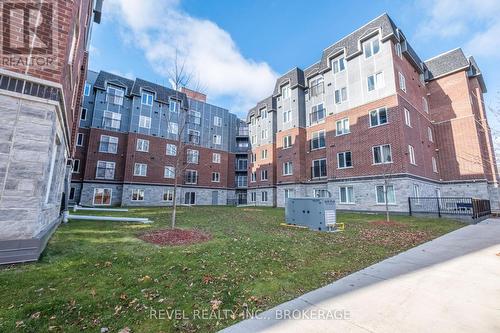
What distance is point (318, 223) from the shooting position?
39.1 feet

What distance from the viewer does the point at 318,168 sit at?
2784cm

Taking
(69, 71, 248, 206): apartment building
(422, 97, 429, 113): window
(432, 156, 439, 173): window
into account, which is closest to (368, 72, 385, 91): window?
(422, 97, 429, 113): window

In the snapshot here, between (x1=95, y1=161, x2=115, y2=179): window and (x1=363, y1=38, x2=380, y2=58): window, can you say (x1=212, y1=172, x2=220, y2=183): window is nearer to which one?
(x1=95, y1=161, x2=115, y2=179): window

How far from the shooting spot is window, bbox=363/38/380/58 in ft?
71.5

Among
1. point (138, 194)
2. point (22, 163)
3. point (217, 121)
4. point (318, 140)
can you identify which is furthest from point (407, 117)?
point (138, 194)

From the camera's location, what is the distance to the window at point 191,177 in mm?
36419

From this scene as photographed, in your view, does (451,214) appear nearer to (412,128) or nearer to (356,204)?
(356,204)

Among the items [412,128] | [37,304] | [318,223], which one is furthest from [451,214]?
[37,304]

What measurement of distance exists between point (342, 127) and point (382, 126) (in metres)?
4.21

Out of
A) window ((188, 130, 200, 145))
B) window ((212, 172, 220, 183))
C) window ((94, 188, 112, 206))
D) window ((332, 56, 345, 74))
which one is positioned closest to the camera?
window ((332, 56, 345, 74))

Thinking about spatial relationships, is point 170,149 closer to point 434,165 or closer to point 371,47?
point 371,47

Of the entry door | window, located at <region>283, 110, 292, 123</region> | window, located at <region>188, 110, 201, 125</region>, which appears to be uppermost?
window, located at <region>188, 110, 201, 125</region>

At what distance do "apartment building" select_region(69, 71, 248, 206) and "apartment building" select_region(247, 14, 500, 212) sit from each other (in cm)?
1311

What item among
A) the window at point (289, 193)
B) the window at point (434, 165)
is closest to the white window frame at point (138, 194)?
the window at point (289, 193)
